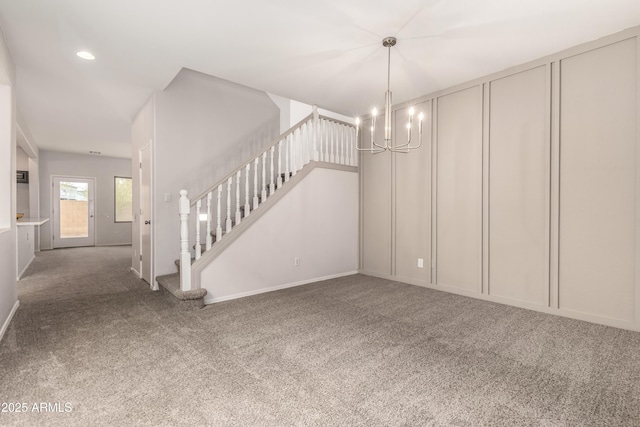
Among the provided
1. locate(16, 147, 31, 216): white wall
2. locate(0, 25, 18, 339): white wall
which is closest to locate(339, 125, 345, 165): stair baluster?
locate(0, 25, 18, 339): white wall

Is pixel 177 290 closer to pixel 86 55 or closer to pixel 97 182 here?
pixel 86 55

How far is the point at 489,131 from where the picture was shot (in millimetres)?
3861

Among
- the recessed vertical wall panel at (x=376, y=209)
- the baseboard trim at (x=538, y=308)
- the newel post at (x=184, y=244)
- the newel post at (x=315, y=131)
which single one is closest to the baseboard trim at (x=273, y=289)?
the newel post at (x=184, y=244)

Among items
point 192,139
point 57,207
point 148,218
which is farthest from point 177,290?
point 57,207

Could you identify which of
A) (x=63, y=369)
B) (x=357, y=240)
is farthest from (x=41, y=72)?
(x=357, y=240)

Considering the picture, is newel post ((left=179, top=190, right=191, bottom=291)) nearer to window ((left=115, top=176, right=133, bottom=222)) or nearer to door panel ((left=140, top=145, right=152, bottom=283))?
door panel ((left=140, top=145, right=152, bottom=283))

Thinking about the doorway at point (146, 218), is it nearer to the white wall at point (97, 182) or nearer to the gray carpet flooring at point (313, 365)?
the gray carpet flooring at point (313, 365)

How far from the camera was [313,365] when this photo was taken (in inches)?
88.5

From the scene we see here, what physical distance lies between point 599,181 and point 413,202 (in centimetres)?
211

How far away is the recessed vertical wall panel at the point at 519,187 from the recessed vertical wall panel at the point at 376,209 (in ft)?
5.15

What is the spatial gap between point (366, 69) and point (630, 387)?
142 inches

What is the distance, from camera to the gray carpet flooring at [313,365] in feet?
5.66

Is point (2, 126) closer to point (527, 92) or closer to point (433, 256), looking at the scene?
point (433, 256)

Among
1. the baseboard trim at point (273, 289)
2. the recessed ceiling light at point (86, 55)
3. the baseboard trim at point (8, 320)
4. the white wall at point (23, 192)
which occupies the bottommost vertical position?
the baseboard trim at point (273, 289)
